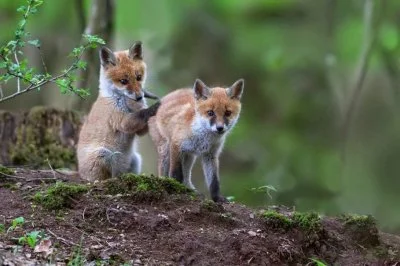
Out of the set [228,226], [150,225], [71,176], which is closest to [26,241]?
[150,225]

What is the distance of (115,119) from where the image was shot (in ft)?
34.5

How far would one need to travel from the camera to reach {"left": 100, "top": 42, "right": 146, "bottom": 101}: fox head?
10367 mm

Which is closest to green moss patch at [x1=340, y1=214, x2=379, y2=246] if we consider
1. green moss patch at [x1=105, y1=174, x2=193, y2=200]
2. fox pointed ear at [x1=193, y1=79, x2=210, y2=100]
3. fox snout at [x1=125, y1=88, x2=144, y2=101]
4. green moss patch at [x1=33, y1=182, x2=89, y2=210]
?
green moss patch at [x1=105, y1=174, x2=193, y2=200]

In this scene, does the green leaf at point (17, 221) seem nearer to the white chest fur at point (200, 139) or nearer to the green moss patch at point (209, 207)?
the green moss patch at point (209, 207)

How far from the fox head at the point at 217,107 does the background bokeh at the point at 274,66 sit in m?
7.54

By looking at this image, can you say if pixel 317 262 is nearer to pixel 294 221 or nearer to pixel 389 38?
pixel 294 221

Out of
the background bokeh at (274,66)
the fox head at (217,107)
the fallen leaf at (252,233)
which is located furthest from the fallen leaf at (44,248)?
the background bokeh at (274,66)

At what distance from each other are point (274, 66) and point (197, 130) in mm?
12643

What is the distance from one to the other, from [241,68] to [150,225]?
610 inches

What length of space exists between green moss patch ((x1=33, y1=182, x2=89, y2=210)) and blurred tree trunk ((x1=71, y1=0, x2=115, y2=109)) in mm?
7441

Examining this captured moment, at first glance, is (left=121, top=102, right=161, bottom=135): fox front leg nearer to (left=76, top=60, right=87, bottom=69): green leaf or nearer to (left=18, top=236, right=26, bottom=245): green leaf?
(left=76, top=60, right=87, bottom=69): green leaf

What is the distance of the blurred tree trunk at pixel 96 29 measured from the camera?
50.8 feet

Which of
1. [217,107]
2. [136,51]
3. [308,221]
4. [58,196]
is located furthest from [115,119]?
[308,221]

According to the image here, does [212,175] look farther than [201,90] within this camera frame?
No
